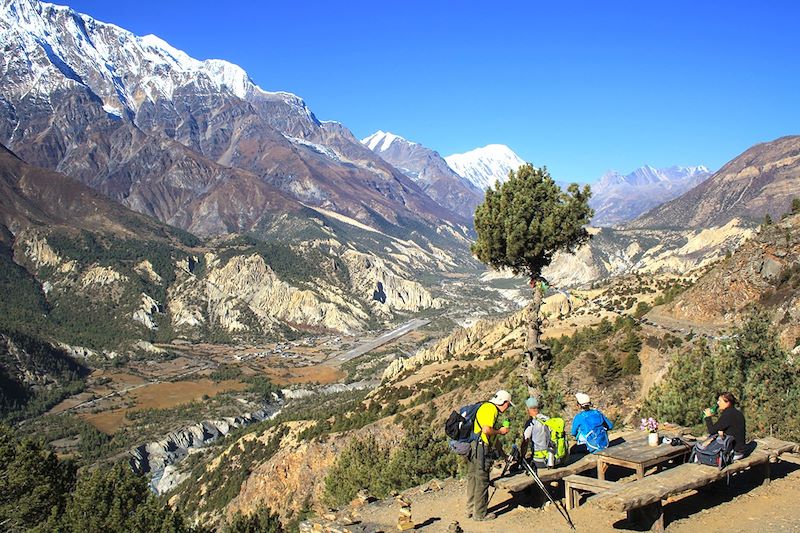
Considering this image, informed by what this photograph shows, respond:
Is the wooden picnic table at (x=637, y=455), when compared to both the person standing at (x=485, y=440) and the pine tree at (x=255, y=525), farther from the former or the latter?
the pine tree at (x=255, y=525)

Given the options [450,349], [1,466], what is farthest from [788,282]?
[450,349]

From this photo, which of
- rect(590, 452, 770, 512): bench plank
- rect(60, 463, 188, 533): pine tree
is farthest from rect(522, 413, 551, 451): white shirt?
rect(60, 463, 188, 533): pine tree

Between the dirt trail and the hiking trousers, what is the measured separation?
0.28 metres

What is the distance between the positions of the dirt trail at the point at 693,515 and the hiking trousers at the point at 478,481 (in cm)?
28

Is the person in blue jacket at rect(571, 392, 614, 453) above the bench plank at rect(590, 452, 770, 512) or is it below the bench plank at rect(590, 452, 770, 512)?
above

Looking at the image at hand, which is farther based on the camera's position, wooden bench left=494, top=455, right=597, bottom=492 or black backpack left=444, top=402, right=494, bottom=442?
wooden bench left=494, top=455, right=597, bottom=492

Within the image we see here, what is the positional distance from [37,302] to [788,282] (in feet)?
609

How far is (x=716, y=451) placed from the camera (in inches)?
523

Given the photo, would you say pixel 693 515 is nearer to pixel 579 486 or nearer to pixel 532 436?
pixel 579 486

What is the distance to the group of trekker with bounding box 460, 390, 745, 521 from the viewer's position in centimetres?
1308

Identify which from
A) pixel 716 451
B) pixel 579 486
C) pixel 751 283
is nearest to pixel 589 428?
pixel 579 486

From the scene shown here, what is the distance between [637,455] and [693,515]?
154 centimetres

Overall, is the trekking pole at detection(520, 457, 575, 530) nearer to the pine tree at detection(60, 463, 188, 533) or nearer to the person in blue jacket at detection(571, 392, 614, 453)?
the person in blue jacket at detection(571, 392, 614, 453)

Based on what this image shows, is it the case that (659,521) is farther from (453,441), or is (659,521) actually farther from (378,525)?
(378,525)
